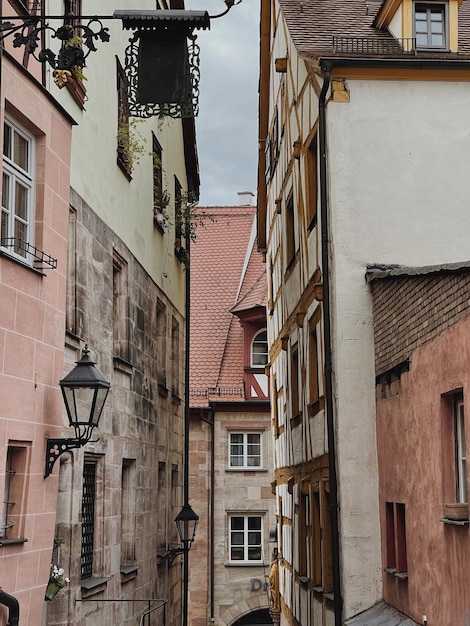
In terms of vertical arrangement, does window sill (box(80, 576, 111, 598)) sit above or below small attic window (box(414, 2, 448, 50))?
below

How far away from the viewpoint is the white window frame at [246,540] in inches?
1109

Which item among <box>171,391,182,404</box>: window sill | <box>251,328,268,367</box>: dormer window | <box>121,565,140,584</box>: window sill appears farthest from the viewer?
<box>251,328,268,367</box>: dormer window

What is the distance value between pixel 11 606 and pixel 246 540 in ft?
68.6

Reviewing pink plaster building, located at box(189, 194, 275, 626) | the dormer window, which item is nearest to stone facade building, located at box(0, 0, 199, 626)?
the dormer window

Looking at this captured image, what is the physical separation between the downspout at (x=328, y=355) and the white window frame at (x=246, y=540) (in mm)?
16035

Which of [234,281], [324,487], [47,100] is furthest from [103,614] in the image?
[234,281]

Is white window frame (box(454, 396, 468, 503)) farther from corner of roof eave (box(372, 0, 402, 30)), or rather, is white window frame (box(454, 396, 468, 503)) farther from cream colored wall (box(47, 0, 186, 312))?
corner of roof eave (box(372, 0, 402, 30))

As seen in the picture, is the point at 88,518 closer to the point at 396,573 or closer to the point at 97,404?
the point at 396,573

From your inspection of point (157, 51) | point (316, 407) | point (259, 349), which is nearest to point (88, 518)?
point (316, 407)

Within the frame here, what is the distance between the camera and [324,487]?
44.4ft

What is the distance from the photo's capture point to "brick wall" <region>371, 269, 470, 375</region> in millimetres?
9148

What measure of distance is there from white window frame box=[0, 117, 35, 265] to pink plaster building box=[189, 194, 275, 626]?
61.0ft

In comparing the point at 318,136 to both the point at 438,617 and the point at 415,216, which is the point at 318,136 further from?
the point at 438,617

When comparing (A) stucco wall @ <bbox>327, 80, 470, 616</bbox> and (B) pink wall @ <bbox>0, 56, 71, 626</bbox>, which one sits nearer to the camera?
(B) pink wall @ <bbox>0, 56, 71, 626</bbox>
